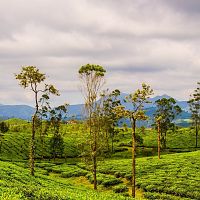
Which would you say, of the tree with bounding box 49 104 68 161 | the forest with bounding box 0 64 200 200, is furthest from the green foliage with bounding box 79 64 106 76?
the tree with bounding box 49 104 68 161

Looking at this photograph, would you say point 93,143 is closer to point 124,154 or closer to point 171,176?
point 171,176

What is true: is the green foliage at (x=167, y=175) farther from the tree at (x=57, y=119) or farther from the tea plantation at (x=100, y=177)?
the tree at (x=57, y=119)

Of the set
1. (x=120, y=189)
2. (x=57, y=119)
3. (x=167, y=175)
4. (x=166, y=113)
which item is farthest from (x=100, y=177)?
(x=166, y=113)

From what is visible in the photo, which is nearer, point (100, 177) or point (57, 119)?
point (100, 177)

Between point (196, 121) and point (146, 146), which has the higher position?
point (196, 121)

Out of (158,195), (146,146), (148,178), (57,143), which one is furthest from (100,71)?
(146,146)

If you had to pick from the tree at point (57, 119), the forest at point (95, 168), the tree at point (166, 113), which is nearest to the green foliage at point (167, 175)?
the forest at point (95, 168)

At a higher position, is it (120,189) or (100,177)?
(100,177)

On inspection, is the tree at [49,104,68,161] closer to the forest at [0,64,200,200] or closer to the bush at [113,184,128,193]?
the forest at [0,64,200,200]

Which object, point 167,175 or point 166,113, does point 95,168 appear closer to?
point 167,175

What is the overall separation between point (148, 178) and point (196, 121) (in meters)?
74.6

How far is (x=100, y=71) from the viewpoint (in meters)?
50.0

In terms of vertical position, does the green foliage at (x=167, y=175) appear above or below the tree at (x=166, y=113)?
below

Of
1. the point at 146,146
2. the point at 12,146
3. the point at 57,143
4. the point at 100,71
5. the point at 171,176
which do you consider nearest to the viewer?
the point at 100,71
